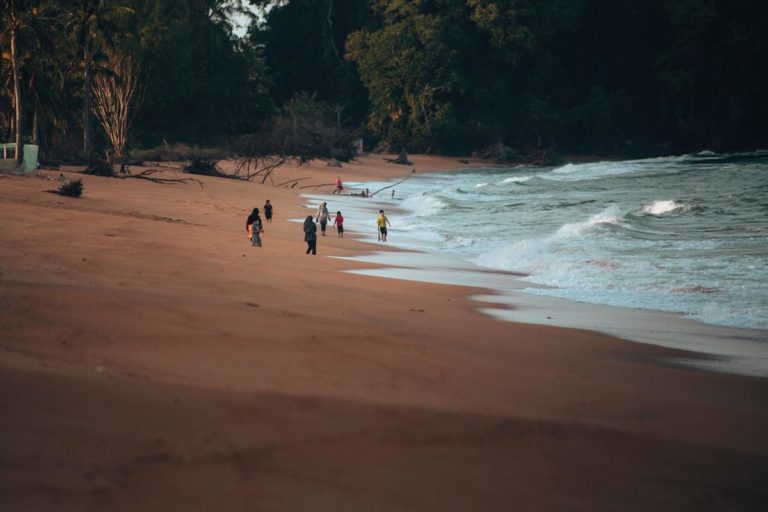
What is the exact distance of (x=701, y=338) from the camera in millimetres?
10125

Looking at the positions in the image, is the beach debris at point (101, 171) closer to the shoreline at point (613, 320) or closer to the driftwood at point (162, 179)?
the driftwood at point (162, 179)

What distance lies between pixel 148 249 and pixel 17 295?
16.9 ft

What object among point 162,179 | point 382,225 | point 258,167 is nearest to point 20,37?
point 162,179

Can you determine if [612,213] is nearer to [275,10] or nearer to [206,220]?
[206,220]

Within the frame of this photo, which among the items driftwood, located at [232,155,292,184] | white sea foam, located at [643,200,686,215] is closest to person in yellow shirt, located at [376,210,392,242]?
white sea foam, located at [643,200,686,215]

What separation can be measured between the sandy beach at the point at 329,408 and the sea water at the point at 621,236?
147 inches

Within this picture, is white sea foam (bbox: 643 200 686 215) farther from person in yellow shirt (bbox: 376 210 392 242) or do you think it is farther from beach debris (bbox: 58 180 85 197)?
beach debris (bbox: 58 180 85 197)

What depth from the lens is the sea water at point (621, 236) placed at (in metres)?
13.3

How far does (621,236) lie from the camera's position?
21.0 metres

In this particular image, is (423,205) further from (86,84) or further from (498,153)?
(498,153)

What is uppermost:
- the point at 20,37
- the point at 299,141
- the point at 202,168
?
the point at 20,37

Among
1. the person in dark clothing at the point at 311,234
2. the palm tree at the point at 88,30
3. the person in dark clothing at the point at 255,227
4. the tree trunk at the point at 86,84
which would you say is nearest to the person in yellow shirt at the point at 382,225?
the person in dark clothing at the point at 311,234

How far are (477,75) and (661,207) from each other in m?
52.3

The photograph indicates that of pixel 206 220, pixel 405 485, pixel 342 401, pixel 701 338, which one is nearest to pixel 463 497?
pixel 405 485
